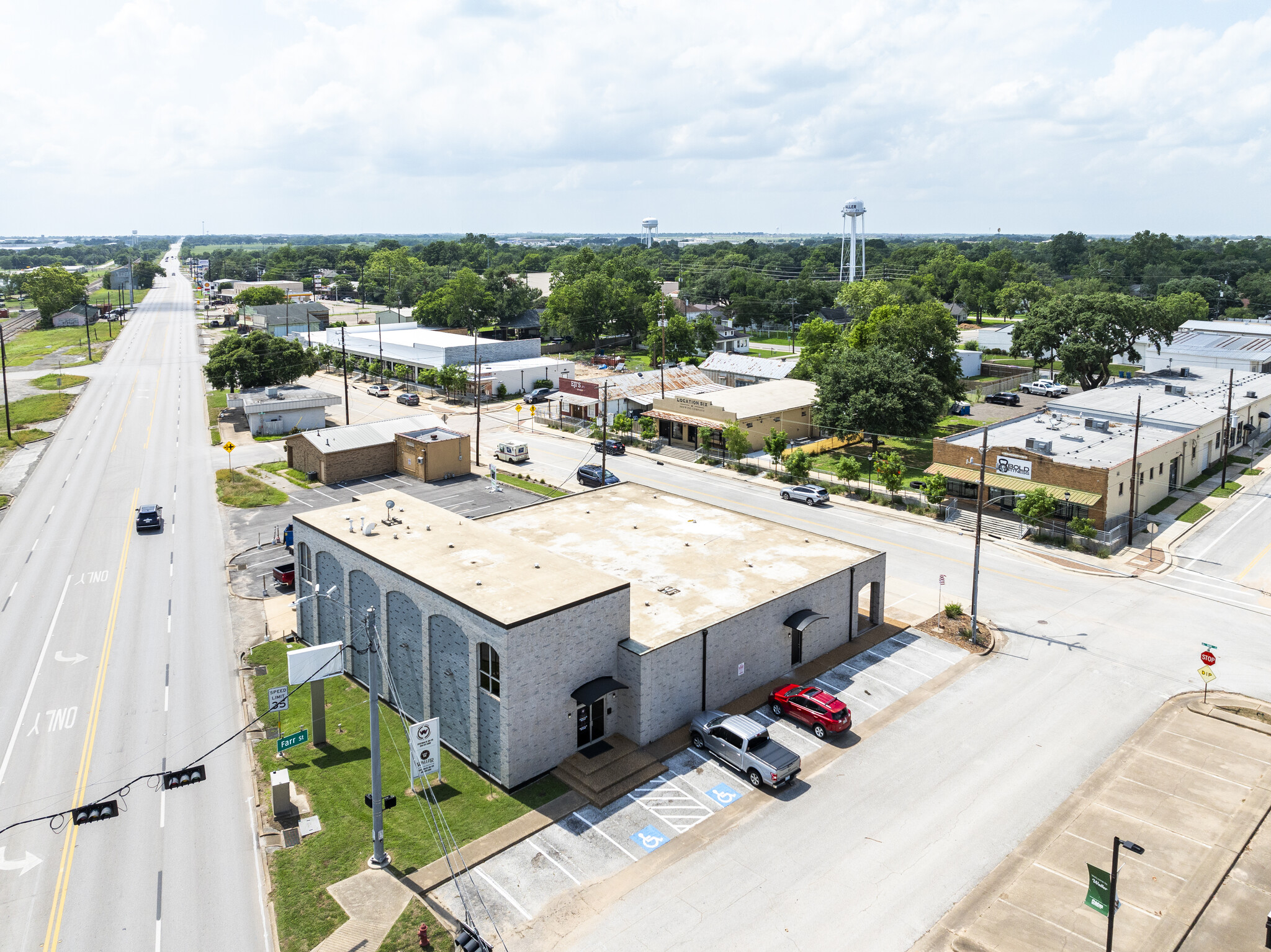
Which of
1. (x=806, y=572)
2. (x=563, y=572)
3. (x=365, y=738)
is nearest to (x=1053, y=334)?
(x=806, y=572)

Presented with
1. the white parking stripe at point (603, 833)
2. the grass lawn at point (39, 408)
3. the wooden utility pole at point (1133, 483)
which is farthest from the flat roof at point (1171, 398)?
the grass lawn at point (39, 408)

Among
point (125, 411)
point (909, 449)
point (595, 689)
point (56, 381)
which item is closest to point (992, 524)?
point (909, 449)

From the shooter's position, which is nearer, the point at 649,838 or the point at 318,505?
the point at 649,838

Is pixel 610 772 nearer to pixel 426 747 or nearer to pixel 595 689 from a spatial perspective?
pixel 595 689

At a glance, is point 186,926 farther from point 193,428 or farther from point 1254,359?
point 1254,359

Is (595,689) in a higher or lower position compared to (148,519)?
lower

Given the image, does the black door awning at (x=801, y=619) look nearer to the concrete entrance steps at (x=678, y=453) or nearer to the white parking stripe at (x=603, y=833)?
the white parking stripe at (x=603, y=833)

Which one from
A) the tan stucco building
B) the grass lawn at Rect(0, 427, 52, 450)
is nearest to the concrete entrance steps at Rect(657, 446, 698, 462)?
the tan stucco building

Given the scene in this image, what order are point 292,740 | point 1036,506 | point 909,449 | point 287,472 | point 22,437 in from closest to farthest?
point 292,740
point 1036,506
point 287,472
point 909,449
point 22,437
